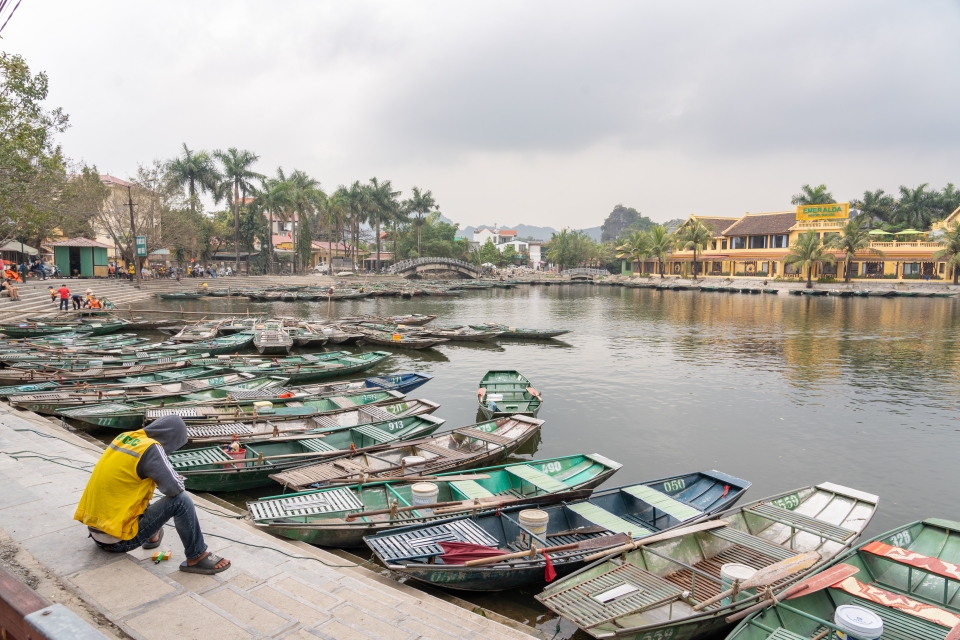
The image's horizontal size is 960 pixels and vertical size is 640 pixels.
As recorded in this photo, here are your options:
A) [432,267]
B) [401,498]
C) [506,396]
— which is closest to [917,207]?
[432,267]

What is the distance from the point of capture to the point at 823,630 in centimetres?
678

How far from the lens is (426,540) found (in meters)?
8.23

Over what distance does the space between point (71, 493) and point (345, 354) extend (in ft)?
55.2

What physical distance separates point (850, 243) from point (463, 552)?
241 ft

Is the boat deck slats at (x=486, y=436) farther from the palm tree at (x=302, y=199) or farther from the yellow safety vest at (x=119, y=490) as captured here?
the palm tree at (x=302, y=199)

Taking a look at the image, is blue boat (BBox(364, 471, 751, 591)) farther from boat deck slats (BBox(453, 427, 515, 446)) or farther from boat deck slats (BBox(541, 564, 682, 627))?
boat deck slats (BBox(453, 427, 515, 446))


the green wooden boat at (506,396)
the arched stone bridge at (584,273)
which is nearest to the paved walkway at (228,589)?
the green wooden boat at (506,396)

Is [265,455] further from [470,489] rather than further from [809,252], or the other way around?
[809,252]

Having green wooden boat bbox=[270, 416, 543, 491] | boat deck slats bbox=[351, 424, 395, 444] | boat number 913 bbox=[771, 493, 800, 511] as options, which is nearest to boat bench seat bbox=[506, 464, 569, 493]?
green wooden boat bbox=[270, 416, 543, 491]

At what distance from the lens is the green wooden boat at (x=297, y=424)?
40.3 ft

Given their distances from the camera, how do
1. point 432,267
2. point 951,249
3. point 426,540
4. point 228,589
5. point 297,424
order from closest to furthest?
1. point 228,589
2. point 426,540
3. point 297,424
4. point 951,249
5. point 432,267

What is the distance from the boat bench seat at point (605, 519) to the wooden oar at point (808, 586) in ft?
6.23

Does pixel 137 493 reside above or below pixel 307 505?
above

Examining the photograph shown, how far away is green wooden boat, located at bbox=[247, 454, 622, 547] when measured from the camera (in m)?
8.69
